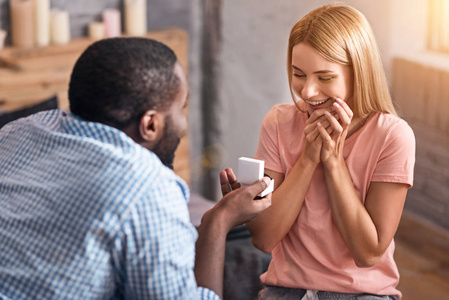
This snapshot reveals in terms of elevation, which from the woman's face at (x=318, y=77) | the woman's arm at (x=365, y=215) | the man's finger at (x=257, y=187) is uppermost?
the woman's face at (x=318, y=77)

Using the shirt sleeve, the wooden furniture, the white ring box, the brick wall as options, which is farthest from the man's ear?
the brick wall

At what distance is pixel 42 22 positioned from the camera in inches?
108

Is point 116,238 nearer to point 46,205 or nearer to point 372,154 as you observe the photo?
point 46,205

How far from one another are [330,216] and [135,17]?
6.18ft

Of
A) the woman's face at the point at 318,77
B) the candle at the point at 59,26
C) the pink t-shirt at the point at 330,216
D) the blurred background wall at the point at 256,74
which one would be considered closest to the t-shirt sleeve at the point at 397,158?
the pink t-shirt at the point at 330,216

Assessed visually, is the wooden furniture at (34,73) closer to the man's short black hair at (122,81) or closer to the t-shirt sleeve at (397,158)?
the man's short black hair at (122,81)

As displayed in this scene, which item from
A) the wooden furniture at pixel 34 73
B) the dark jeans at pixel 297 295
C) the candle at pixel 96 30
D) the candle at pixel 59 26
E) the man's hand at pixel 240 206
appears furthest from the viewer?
the candle at pixel 96 30

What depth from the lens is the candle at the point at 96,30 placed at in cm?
292

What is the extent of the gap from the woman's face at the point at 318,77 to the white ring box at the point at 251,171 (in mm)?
186

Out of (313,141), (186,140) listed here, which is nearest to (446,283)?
(186,140)

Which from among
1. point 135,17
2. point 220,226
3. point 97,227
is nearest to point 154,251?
point 97,227

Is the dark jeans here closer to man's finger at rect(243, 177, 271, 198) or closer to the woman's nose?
man's finger at rect(243, 177, 271, 198)

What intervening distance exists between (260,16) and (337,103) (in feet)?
6.44

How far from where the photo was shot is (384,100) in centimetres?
142
